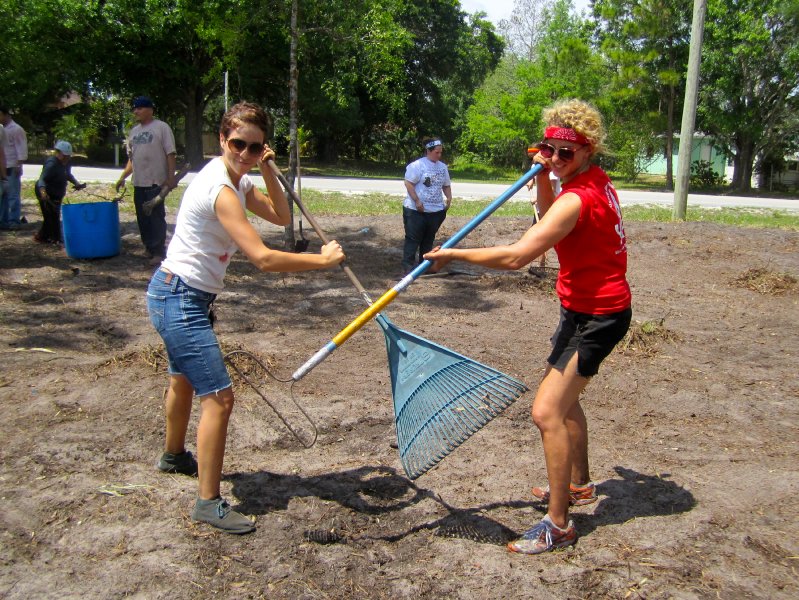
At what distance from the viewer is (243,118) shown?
3.13 metres

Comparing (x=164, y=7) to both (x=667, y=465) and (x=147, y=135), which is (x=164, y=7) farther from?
(x=667, y=465)

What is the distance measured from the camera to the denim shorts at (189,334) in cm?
312

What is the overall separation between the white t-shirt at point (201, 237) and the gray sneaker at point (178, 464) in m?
0.99

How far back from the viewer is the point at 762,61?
82.4 feet

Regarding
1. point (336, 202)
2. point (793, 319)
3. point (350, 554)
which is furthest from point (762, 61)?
point (350, 554)

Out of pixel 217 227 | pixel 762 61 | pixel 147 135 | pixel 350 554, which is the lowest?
pixel 350 554

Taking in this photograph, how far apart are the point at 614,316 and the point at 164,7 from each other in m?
22.0

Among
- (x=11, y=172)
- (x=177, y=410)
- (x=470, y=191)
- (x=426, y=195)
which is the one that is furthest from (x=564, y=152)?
(x=470, y=191)

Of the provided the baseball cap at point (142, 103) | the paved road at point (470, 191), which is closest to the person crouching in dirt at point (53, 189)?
the baseball cap at point (142, 103)

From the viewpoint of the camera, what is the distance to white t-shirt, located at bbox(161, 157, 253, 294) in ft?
10.1

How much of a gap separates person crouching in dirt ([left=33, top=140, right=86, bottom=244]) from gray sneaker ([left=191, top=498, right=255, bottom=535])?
24.3 ft

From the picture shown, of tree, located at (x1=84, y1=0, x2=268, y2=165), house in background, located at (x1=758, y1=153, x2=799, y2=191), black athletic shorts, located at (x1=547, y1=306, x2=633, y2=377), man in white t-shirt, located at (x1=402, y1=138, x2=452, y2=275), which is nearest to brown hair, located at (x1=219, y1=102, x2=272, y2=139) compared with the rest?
black athletic shorts, located at (x1=547, y1=306, x2=633, y2=377)

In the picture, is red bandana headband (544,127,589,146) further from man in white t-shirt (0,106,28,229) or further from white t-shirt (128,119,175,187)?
man in white t-shirt (0,106,28,229)

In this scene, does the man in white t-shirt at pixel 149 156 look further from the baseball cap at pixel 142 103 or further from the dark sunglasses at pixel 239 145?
the dark sunglasses at pixel 239 145
